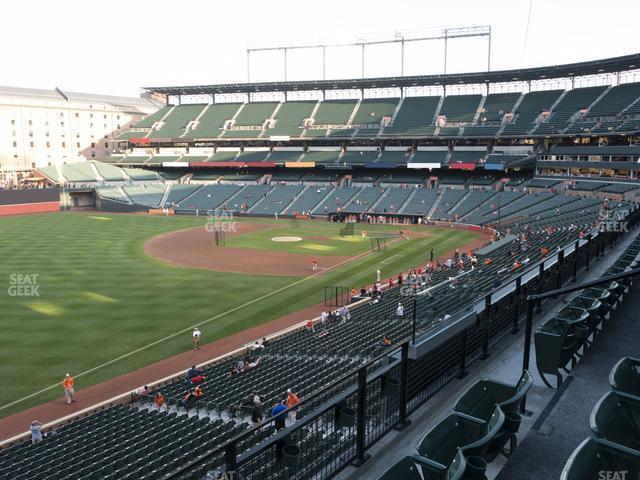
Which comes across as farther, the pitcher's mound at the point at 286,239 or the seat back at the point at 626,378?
the pitcher's mound at the point at 286,239

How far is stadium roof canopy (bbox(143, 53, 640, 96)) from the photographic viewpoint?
2719 inches

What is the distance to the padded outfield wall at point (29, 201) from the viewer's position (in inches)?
3061

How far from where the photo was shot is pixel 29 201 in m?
80.3

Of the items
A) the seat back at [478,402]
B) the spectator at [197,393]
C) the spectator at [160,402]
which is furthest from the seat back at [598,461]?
the spectator at [160,402]

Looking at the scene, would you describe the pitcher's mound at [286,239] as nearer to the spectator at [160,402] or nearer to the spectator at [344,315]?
the spectator at [344,315]

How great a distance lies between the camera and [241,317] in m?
29.1

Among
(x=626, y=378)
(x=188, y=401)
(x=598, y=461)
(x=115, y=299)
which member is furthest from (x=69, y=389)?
(x=598, y=461)

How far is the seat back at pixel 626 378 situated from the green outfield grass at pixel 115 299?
19688 mm

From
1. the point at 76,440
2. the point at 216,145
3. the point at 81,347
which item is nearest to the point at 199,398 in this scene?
the point at 76,440

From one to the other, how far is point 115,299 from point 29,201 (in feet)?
196

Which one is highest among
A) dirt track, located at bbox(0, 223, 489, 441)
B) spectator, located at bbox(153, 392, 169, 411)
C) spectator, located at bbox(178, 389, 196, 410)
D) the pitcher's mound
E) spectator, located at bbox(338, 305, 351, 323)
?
the pitcher's mound

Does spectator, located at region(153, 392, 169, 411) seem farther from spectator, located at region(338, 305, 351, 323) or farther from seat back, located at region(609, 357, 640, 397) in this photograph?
seat back, located at region(609, 357, 640, 397)

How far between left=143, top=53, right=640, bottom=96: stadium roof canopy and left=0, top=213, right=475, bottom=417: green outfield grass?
33573mm

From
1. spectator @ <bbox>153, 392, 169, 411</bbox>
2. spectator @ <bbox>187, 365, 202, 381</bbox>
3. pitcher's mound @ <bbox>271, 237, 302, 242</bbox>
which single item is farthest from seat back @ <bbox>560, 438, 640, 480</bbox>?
pitcher's mound @ <bbox>271, 237, 302, 242</bbox>
